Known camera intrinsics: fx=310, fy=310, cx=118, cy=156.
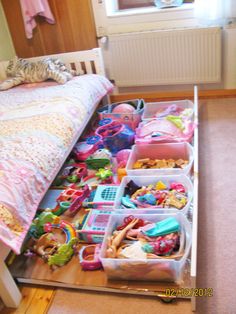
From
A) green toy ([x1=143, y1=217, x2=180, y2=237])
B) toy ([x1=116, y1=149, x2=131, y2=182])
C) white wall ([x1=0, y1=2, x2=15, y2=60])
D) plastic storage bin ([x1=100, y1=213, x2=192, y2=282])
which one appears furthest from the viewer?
white wall ([x1=0, y1=2, x2=15, y2=60])

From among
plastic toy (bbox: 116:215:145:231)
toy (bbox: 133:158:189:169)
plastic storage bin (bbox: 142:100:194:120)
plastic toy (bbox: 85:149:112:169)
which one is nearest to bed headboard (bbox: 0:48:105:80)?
plastic storage bin (bbox: 142:100:194:120)

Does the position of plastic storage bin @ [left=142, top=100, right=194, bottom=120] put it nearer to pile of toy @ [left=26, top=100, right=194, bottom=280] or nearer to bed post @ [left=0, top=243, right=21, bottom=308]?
pile of toy @ [left=26, top=100, right=194, bottom=280]

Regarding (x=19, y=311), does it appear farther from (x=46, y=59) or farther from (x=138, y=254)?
(x=46, y=59)

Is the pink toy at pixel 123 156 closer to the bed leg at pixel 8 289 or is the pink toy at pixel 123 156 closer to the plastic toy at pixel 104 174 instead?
the plastic toy at pixel 104 174

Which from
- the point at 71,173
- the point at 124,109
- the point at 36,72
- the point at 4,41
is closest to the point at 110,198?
the point at 71,173

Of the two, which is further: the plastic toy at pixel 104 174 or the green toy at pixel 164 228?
the plastic toy at pixel 104 174

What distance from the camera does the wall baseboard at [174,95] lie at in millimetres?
3190

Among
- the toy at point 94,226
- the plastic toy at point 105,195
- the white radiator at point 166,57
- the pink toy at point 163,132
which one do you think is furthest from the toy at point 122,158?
the white radiator at point 166,57

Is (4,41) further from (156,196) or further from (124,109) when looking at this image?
(156,196)

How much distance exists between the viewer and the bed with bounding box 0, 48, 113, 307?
140 centimetres

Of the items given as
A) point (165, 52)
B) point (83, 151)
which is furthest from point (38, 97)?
point (165, 52)

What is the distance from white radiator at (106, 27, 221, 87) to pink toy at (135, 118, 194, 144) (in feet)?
3.22

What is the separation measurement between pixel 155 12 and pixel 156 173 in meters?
1.87

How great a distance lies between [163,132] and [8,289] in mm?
1396
